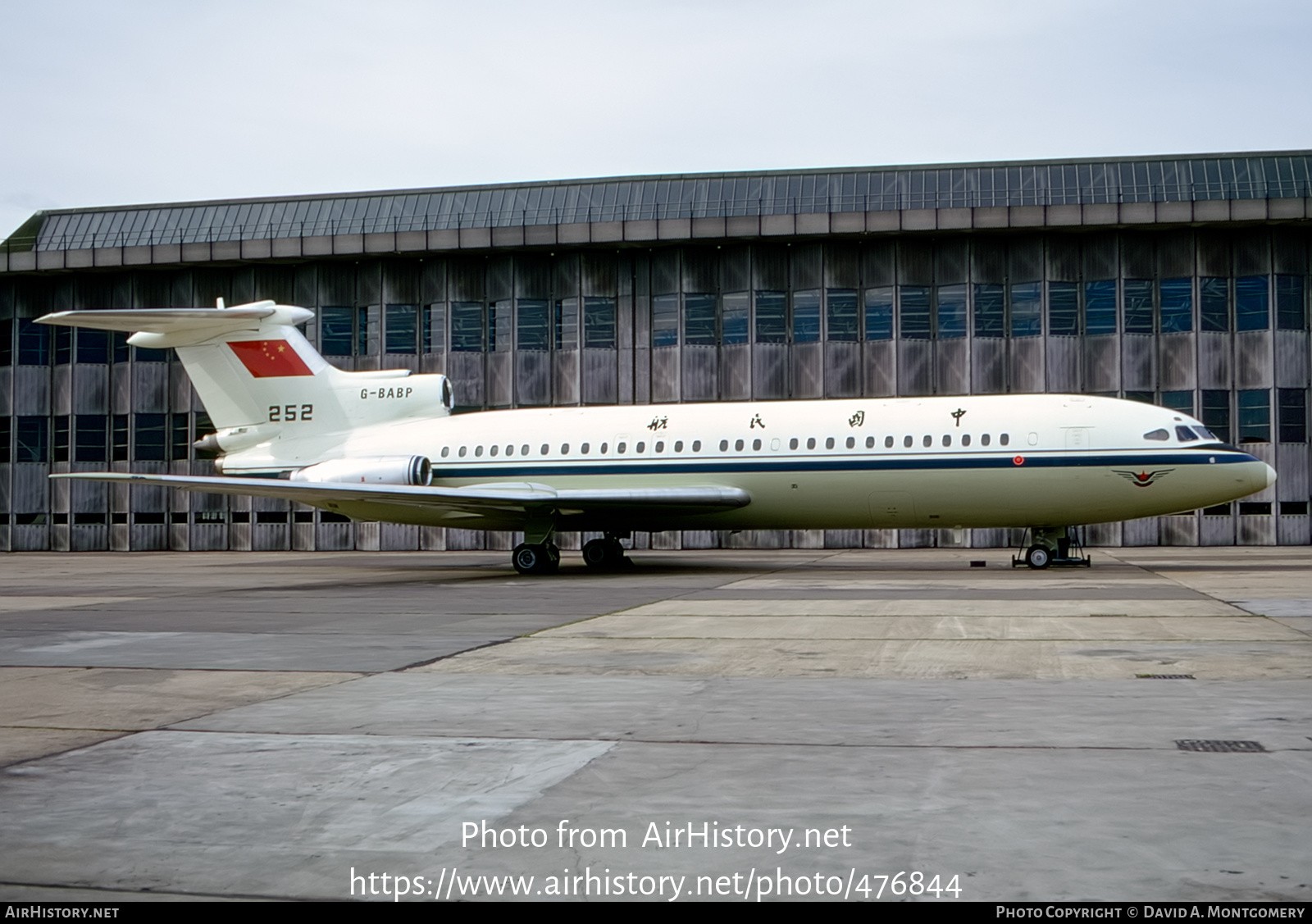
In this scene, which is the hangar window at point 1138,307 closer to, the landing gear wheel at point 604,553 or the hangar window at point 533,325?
the hangar window at point 533,325

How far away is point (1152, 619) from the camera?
1423cm

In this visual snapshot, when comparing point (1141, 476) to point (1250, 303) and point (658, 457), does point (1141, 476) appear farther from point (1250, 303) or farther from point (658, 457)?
point (1250, 303)

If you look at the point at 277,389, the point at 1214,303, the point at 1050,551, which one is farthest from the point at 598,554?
the point at 1214,303

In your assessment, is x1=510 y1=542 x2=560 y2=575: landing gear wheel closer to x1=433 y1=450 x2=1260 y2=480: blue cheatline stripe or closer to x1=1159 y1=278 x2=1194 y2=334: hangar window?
x1=433 y1=450 x2=1260 y2=480: blue cheatline stripe

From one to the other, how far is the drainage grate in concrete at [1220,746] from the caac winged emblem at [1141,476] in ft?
59.7

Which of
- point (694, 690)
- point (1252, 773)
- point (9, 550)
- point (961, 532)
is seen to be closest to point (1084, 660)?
point (694, 690)

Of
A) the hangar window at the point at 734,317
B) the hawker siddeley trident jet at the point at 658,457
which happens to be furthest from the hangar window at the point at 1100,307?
the hawker siddeley trident jet at the point at 658,457

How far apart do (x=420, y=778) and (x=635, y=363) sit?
3592cm

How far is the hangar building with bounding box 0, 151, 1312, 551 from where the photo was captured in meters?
38.5

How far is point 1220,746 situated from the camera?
6883 millimetres

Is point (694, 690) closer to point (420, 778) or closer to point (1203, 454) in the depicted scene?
point (420, 778)

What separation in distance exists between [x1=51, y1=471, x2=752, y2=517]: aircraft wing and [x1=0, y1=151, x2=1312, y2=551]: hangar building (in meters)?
14.2

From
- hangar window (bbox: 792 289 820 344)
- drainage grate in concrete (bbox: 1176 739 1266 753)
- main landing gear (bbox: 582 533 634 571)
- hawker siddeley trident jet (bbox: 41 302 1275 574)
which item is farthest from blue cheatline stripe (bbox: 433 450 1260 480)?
drainage grate in concrete (bbox: 1176 739 1266 753)

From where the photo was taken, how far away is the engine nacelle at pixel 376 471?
91.8 ft
